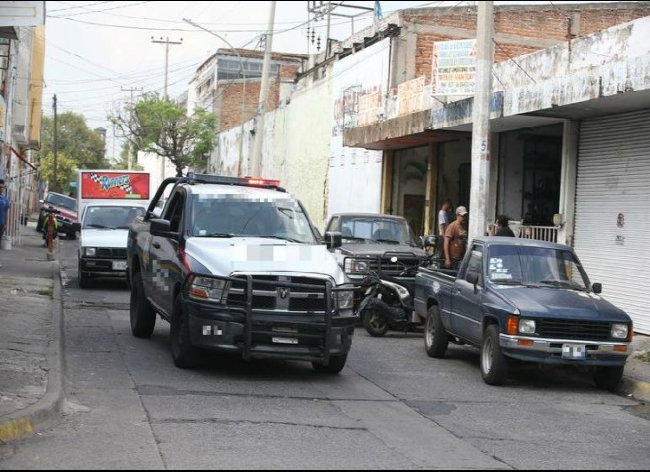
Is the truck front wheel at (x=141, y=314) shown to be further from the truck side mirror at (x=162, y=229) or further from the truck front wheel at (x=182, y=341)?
the truck front wheel at (x=182, y=341)

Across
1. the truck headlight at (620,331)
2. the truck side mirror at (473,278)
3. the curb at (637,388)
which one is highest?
the truck side mirror at (473,278)

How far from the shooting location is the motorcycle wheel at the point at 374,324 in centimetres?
1566

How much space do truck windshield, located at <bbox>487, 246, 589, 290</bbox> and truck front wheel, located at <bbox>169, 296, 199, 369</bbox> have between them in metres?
3.98

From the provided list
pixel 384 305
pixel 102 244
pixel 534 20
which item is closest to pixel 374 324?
pixel 384 305

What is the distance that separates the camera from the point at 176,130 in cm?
6206

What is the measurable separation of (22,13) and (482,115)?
33.6 feet

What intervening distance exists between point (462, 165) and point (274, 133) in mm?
21169

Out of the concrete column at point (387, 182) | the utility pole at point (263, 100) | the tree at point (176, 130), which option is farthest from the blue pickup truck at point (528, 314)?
the tree at point (176, 130)

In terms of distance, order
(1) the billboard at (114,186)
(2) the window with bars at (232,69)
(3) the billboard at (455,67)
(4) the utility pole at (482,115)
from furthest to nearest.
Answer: (2) the window with bars at (232,69)
(1) the billboard at (114,186)
(3) the billboard at (455,67)
(4) the utility pole at (482,115)

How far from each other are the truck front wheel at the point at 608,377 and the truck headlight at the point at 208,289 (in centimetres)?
484

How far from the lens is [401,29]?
100ft

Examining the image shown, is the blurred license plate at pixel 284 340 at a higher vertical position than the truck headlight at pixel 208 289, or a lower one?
lower

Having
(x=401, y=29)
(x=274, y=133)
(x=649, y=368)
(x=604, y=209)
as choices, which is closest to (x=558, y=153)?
(x=604, y=209)

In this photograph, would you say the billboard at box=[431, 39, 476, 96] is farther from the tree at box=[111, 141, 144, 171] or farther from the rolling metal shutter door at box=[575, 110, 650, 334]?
the tree at box=[111, 141, 144, 171]
